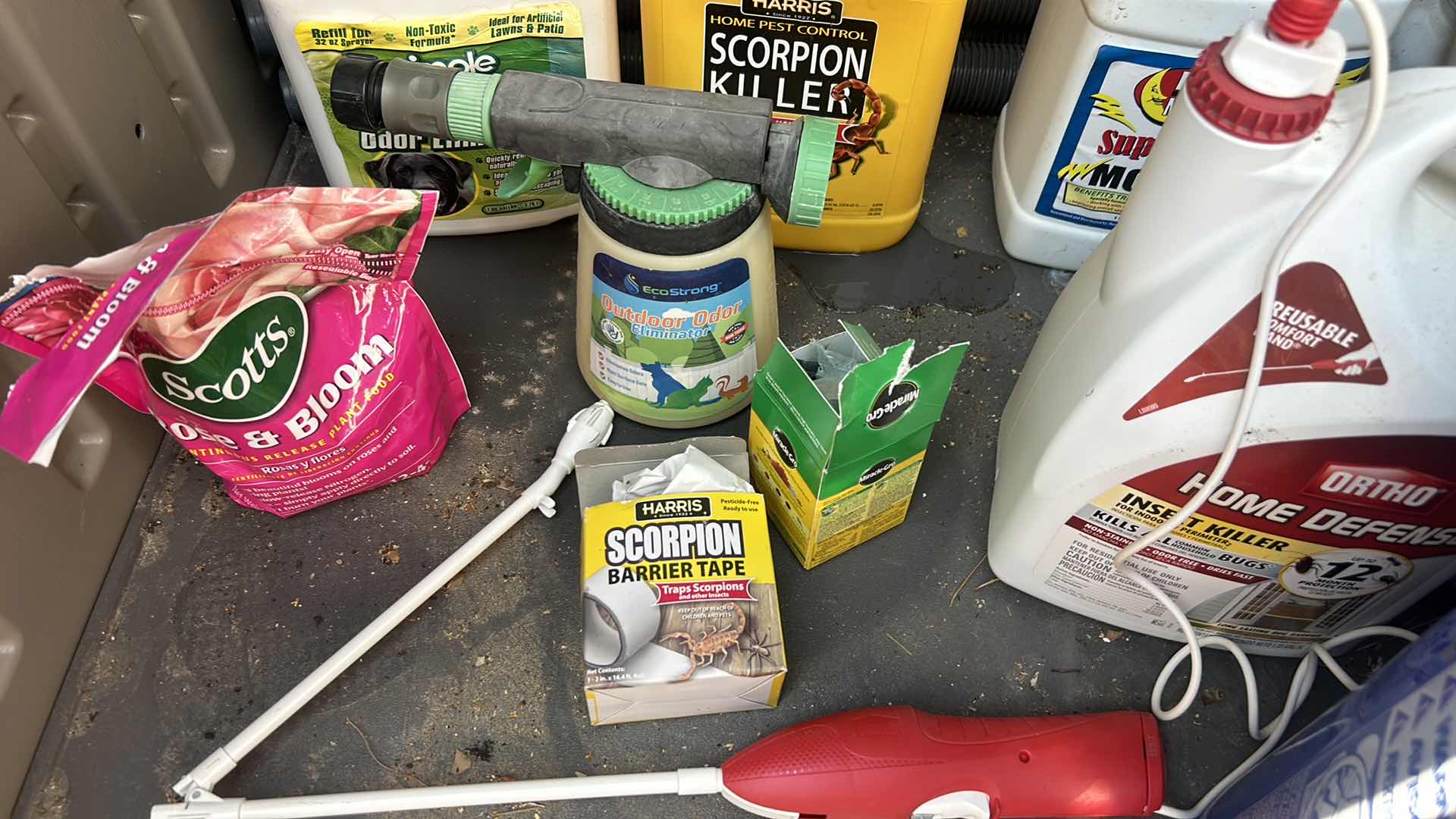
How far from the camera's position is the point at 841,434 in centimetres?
61

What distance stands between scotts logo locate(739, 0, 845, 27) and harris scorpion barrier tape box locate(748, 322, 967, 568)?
0.25m

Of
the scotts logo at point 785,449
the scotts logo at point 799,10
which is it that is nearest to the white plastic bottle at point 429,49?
the scotts logo at point 799,10

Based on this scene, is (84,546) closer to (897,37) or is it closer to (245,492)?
(245,492)

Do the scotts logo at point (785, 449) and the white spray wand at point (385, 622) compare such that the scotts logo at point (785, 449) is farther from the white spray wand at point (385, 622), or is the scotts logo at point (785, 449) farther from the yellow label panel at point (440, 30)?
the yellow label panel at point (440, 30)

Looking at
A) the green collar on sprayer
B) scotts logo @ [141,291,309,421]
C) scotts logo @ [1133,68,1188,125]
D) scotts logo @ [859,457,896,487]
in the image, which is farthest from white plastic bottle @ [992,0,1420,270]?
scotts logo @ [141,291,309,421]

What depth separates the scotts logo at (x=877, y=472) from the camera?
0.68 metres

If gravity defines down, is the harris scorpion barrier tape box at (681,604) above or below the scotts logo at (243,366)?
below

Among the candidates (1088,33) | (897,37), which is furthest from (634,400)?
(1088,33)

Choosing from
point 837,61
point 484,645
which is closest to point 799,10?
point 837,61

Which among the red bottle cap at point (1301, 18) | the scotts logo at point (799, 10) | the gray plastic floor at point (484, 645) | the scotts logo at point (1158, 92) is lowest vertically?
the gray plastic floor at point (484, 645)

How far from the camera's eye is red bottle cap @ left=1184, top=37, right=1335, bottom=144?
0.47 m

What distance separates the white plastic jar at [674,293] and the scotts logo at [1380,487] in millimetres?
389

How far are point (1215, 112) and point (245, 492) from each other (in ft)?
2.30

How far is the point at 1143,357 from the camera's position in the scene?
1.85 ft
